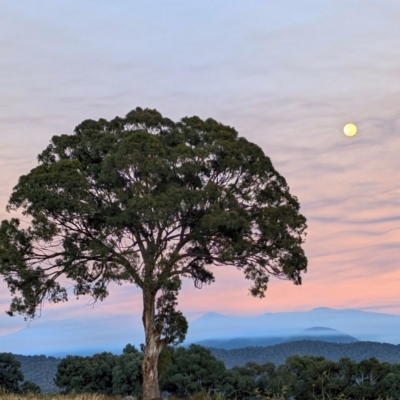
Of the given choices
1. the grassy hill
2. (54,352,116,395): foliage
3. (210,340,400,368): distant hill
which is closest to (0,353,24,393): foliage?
(54,352,116,395): foliage

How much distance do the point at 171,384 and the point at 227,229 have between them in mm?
17473

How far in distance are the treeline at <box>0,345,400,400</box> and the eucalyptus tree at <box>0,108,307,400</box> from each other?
1158 centimetres

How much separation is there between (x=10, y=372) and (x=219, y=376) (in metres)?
12.7

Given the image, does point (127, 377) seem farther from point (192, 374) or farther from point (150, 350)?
point (150, 350)

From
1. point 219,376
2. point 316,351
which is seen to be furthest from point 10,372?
point 316,351

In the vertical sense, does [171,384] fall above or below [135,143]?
below

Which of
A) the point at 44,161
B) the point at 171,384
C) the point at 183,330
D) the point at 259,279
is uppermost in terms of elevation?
the point at 44,161

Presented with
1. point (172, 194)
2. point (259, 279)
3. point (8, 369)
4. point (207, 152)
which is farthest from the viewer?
point (8, 369)

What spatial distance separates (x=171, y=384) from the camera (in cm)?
4169

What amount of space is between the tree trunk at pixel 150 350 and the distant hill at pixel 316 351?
146 ft

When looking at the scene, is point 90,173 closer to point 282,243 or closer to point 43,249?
point 43,249

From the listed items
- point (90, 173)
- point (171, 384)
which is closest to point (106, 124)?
point (90, 173)

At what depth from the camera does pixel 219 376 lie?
41969mm

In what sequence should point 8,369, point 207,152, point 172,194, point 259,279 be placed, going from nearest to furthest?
point 172,194, point 207,152, point 259,279, point 8,369
